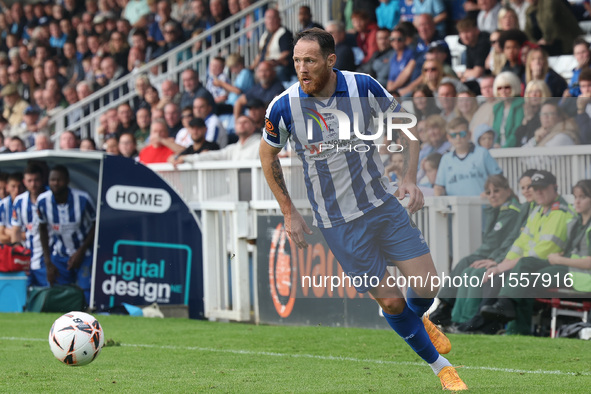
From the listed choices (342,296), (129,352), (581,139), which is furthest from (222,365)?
(581,139)

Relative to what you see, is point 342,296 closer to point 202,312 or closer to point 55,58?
point 202,312

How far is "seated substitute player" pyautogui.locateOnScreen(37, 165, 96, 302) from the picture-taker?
39.9 feet

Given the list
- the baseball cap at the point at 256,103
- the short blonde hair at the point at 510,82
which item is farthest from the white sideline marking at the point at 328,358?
the baseball cap at the point at 256,103

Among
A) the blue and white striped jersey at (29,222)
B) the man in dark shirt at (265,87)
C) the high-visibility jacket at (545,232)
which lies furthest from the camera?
the man in dark shirt at (265,87)

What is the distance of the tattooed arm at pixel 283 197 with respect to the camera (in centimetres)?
612

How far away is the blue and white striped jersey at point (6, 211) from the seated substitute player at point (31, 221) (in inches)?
7.1

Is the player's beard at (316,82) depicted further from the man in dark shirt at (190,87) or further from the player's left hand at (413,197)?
the man in dark shirt at (190,87)

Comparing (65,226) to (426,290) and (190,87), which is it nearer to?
(190,87)

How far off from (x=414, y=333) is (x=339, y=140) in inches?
50.0

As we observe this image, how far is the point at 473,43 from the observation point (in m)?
12.7

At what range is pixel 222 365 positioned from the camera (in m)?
7.60

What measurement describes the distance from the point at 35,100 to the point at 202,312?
10956 mm


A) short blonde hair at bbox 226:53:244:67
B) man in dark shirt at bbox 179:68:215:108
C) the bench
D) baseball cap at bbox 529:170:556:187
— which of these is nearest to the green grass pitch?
the bench

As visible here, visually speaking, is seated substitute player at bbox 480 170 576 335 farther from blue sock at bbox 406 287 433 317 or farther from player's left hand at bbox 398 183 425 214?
player's left hand at bbox 398 183 425 214
